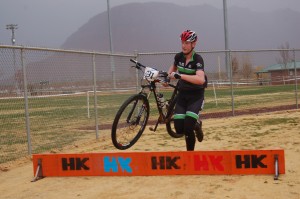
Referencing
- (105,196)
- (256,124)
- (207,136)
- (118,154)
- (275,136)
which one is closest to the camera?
(105,196)

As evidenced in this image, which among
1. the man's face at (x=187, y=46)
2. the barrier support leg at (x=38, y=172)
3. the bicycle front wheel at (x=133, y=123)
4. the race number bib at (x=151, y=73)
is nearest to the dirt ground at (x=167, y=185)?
the barrier support leg at (x=38, y=172)

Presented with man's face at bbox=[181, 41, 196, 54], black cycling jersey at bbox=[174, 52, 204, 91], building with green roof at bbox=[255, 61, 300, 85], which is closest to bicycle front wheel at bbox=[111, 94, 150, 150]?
black cycling jersey at bbox=[174, 52, 204, 91]

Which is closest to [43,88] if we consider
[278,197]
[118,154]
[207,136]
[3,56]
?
[3,56]

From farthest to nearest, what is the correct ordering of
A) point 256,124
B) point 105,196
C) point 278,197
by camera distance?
point 256,124 < point 105,196 < point 278,197

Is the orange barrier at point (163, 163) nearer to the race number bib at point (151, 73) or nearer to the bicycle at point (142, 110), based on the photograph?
the bicycle at point (142, 110)

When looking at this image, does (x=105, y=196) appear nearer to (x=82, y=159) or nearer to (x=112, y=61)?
(x=82, y=159)

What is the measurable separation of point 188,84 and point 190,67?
0.28 m

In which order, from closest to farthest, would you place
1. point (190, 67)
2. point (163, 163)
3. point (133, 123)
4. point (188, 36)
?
1. point (188, 36)
2. point (190, 67)
3. point (163, 163)
4. point (133, 123)

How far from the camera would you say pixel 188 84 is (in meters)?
6.34

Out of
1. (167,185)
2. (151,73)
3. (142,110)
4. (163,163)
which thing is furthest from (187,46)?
(167,185)

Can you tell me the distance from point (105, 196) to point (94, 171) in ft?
3.87

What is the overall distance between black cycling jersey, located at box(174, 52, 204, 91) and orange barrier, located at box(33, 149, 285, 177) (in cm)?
104

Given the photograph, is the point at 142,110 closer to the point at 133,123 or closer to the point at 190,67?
the point at 133,123

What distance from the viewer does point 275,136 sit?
9922 mm
